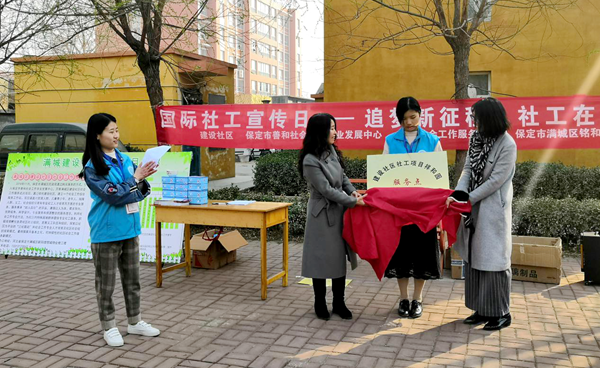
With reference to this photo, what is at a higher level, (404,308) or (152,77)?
(152,77)

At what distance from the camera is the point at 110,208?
409 cm

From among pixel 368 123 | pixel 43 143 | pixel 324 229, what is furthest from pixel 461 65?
pixel 43 143

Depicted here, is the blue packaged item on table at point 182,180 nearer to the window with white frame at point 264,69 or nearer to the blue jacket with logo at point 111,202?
the blue jacket with logo at point 111,202

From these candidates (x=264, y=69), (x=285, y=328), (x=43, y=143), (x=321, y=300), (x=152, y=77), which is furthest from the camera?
(x=264, y=69)

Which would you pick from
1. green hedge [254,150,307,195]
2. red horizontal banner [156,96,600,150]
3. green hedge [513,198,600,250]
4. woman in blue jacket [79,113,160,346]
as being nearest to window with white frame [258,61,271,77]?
green hedge [254,150,307,195]

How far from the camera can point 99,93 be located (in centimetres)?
1471

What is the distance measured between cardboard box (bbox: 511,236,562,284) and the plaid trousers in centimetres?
387

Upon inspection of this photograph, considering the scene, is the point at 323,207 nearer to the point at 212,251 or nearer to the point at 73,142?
the point at 212,251

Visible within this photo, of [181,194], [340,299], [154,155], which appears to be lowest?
[340,299]

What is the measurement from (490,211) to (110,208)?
297 cm

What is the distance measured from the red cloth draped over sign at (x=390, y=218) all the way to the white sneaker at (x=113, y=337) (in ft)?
6.59

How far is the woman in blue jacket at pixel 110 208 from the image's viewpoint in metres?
4.01

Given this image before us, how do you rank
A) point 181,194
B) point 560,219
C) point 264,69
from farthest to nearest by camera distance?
point 264,69 → point 560,219 → point 181,194

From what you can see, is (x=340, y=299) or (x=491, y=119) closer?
(x=491, y=119)
